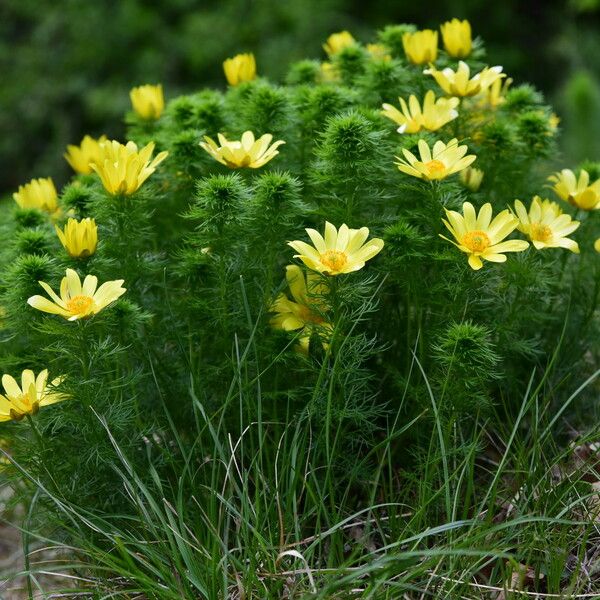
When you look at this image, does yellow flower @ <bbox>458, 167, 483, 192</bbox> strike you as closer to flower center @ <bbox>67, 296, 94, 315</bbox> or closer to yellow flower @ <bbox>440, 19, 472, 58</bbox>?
yellow flower @ <bbox>440, 19, 472, 58</bbox>

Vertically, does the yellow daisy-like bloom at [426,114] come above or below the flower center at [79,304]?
above

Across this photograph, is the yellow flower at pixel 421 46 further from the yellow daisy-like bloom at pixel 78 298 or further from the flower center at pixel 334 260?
the yellow daisy-like bloom at pixel 78 298

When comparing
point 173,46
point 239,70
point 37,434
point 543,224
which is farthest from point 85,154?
point 173,46

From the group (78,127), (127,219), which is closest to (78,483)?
(127,219)

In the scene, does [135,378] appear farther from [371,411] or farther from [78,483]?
[371,411]

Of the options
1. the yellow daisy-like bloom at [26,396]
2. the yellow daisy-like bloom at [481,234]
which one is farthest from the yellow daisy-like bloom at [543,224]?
the yellow daisy-like bloom at [26,396]

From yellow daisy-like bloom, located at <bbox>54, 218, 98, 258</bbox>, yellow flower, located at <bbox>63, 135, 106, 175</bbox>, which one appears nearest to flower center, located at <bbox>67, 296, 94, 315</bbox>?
yellow daisy-like bloom, located at <bbox>54, 218, 98, 258</bbox>

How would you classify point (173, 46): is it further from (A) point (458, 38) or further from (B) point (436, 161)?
(B) point (436, 161)
